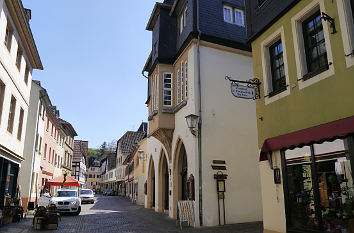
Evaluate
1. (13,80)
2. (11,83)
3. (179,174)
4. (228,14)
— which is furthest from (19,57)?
(228,14)

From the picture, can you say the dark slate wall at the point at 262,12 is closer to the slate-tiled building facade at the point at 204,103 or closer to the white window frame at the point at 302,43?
the white window frame at the point at 302,43

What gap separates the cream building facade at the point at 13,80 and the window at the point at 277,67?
33.6 feet

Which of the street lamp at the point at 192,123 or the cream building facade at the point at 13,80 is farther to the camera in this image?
the street lamp at the point at 192,123

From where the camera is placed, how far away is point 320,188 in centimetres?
742

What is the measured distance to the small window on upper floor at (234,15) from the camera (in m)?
16.8

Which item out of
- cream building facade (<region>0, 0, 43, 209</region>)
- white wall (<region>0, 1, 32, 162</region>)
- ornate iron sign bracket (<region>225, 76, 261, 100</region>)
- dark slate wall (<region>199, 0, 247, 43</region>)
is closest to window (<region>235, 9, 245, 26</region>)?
dark slate wall (<region>199, 0, 247, 43</region>)

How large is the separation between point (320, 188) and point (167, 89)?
450 inches

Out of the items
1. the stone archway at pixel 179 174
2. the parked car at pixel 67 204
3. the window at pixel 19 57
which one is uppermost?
the window at pixel 19 57

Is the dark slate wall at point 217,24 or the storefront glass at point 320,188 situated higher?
the dark slate wall at point 217,24

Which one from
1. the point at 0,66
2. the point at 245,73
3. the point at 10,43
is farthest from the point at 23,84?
the point at 245,73

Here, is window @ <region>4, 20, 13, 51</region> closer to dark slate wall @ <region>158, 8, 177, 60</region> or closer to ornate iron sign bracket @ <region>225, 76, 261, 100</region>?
dark slate wall @ <region>158, 8, 177, 60</region>

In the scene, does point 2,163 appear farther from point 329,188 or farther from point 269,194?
point 329,188

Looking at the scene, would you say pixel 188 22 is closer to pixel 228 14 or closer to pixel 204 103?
pixel 228 14

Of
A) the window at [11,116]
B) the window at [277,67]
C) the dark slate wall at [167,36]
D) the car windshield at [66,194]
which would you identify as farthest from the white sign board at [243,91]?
the car windshield at [66,194]
